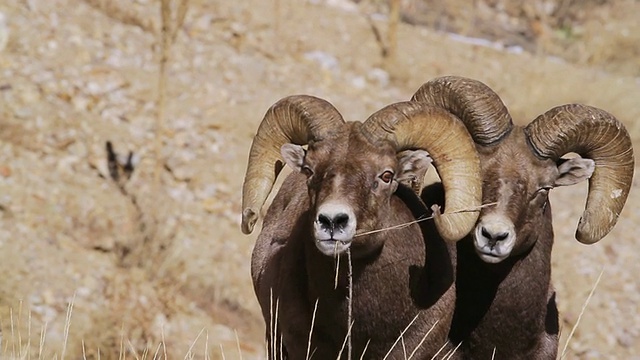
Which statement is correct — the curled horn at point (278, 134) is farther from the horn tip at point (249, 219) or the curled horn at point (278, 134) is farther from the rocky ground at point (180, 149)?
the rocky ground at point (180, 149)

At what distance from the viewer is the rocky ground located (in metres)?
14.7

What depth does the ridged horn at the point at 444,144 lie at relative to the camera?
764cm

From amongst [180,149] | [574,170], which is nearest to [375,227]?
[574,170]

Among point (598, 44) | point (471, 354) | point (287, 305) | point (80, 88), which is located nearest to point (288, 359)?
point (287, 305)

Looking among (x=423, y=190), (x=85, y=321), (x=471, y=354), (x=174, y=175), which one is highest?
(x=423, y=190)

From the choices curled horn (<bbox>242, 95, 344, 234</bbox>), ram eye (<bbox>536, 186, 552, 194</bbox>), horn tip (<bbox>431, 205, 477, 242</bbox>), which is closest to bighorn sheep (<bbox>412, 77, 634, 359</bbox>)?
ram eye (<bbox>536, 186, 552, 194</bbox>)

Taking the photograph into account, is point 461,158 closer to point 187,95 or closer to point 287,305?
point 287,305

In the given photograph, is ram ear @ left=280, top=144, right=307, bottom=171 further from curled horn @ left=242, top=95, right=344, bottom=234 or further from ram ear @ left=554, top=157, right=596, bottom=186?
ram ear @ left=554, top=157, right=596, bottom=186

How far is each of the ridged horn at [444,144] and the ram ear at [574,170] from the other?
839mm

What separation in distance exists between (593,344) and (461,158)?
910 cm

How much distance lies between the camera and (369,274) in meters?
7.77

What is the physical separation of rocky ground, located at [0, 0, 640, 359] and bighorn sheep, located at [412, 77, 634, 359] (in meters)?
5.41

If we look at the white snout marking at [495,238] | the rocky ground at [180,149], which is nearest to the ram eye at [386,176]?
the white snout marking at [495,238]

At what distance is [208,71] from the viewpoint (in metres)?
19.4
